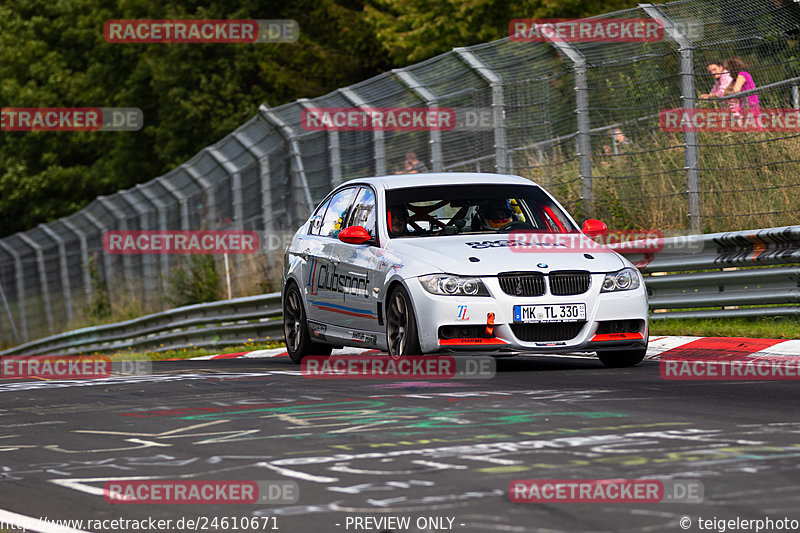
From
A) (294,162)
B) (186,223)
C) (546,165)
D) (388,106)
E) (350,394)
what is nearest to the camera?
(350,394)

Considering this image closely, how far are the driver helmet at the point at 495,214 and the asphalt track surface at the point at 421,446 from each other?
1.74 meters

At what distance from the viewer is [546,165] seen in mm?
17125

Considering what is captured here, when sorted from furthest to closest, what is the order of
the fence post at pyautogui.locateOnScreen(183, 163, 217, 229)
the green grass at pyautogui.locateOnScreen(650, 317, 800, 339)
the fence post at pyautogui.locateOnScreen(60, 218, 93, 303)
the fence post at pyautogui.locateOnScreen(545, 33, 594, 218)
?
the fence post at pyautogui.locateOnScreen(60, 218, 93, 303) < the fence post at pyautogui.locateOnScreen(183, 163, 217, 229) < the fence post at pyautogui.locateOnScreen(545, 33, 594, 218) < the green grass at pyautogui.locateOnScreen(650, 317, 800, 339)

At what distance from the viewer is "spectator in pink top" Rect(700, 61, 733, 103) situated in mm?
14906

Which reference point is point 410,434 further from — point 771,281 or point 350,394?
point 771,281

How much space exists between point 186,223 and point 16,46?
1183 inches

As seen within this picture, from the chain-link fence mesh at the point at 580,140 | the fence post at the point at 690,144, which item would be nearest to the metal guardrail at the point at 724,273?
the fence post at the point at 690,144

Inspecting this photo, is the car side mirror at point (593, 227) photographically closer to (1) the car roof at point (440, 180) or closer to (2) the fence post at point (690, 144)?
(1) the car roof at point (440, 180)

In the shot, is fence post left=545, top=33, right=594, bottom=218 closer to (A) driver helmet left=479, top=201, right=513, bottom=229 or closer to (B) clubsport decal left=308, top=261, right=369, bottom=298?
(A) driver helmet left=479, top=201, right=513, bottom=229


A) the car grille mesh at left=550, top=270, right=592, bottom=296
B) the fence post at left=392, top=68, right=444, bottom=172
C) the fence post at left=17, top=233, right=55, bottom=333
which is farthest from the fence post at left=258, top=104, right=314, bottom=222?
the fence post at left=17, top=233, right=55, bottom=333

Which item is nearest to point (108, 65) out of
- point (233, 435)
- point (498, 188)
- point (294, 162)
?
point (294, 162)

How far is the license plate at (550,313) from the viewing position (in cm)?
1041

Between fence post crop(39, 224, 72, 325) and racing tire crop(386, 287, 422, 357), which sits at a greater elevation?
fence post crop(39, 224, 72, 325)

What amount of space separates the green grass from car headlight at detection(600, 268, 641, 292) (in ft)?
5.81
